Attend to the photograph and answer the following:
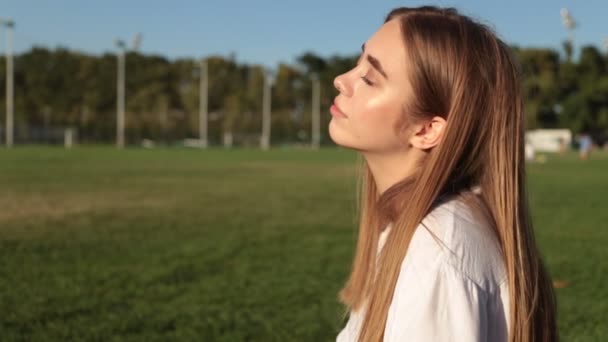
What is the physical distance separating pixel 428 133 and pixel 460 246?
1.08 feet

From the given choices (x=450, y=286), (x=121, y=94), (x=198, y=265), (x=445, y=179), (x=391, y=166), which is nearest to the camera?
(x=450, y=286)

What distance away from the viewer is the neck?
1.52 metres

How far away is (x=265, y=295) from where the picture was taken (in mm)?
5105

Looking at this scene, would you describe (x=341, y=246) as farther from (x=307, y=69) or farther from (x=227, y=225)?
(x=307, y=69)

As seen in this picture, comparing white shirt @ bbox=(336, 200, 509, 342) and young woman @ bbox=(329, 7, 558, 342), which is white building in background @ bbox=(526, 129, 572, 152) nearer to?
young woman @ bbox=(329, 7, 558, 342)

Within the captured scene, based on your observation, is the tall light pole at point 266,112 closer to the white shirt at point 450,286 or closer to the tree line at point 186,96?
the tree line at point 186,96

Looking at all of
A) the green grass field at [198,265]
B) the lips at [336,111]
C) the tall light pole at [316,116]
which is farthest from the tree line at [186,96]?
the lips at [336,111]

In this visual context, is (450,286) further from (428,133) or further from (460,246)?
(428,133)

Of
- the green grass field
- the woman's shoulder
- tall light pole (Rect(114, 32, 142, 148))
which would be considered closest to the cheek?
the woman's shoulder

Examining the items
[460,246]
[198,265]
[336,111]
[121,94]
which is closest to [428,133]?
[336,111]

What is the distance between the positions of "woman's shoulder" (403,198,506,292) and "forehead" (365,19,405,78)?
292 mm

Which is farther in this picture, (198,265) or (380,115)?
(198,265)

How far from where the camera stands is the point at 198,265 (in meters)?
6.23

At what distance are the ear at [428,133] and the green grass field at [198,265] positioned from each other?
9.09 ft
